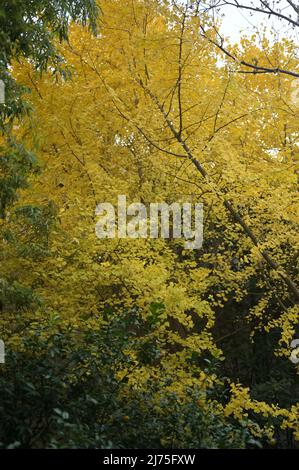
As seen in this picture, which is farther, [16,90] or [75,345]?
[16,90]

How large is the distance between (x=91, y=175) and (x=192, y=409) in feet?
12.4

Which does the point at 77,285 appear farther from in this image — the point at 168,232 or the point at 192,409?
the point at 192,409

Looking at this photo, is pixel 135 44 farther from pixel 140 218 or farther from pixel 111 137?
pixel 140 218

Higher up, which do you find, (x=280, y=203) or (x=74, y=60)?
(x=74, y=60)

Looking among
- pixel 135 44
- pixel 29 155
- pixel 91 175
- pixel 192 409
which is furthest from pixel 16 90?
pixel 192 409

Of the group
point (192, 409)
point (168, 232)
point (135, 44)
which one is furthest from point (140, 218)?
point (192, 409)

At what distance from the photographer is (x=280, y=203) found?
753 cm

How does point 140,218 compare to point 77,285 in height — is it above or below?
above

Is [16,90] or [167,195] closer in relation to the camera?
[16,90]
